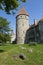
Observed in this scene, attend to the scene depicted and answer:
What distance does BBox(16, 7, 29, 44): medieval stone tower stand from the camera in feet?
250

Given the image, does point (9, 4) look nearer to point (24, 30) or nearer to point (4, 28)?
point (4, 28)

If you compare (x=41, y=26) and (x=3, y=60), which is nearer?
(x=3, y=60)

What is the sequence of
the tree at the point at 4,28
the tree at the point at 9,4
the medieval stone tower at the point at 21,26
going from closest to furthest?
the tree at the point at 9,4 → the tree at the point at 4,28 → the medieval stone tower at the point at 21,26

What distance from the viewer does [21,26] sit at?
7694 cm

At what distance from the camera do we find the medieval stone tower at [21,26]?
7631 cm

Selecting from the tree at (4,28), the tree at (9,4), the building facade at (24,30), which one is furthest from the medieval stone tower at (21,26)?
the tree at (9,4)

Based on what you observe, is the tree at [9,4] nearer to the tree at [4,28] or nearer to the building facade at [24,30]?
the tree at [4,28]

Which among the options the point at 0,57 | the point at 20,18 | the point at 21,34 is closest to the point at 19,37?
the point at 21,34

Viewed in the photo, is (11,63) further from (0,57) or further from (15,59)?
(0,57)

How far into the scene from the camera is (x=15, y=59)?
22484mm

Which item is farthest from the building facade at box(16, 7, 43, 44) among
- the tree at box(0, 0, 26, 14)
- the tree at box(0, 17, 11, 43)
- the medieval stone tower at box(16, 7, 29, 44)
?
the tree at box(0, 0, 26, 14)

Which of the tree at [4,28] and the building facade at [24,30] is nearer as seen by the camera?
the tree at [4,28]

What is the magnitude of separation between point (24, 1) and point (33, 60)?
7.44 m

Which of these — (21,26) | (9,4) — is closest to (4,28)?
(21,26)
